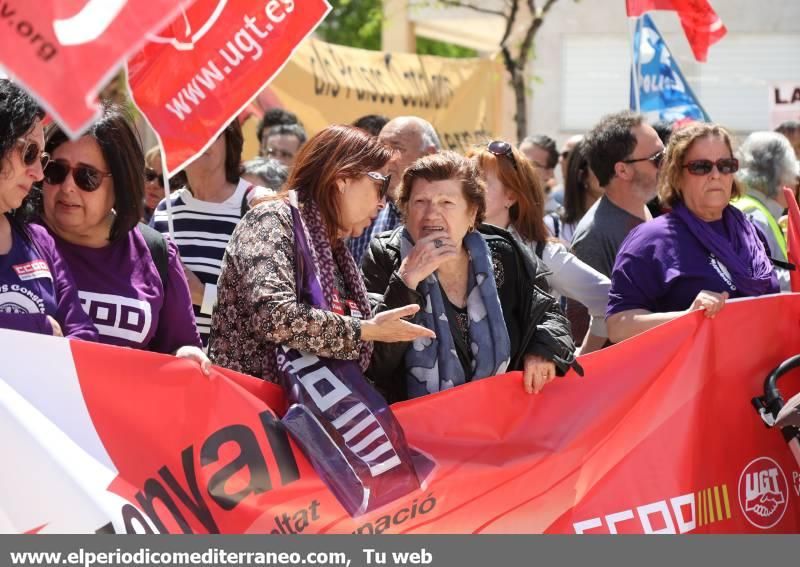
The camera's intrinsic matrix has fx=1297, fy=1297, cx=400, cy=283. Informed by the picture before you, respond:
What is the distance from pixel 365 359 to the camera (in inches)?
168

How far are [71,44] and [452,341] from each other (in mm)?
2040

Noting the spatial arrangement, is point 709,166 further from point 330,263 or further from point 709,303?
point 330,263

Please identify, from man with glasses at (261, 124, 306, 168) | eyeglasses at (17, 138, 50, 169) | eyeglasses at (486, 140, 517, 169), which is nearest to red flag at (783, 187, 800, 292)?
eyeglasses at (486, 140, 517, 169)

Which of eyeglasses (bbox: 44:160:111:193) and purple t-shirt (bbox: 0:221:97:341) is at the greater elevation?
eyeglasses (bbox: 44:160:111:193)

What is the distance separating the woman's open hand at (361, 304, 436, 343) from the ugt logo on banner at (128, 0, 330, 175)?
1.09 meters

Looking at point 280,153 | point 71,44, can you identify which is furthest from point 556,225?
point 71,44

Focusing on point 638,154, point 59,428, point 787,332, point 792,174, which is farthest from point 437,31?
point 59,428

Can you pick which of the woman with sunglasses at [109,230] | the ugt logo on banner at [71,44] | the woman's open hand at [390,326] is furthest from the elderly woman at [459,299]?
the ugt logo on banner at [71,44]

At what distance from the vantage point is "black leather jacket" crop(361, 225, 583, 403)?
462 cm

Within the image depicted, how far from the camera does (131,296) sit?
4188mm

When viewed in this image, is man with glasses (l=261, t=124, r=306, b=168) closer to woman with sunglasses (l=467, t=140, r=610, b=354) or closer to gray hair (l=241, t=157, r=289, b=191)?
gray hair (l=241, t=157, r=289, b=191)

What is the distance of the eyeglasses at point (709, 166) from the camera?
5297 millimetres

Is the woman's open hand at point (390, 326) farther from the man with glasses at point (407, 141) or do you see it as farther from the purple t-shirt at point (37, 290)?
the man with glasses at point (407, 141)

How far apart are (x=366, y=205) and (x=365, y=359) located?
527 mm
